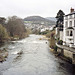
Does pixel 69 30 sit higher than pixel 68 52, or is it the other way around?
pixel 69 30

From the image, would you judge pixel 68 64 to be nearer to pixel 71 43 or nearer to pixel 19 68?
pixel 71 43

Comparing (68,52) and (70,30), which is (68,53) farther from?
(70,30)

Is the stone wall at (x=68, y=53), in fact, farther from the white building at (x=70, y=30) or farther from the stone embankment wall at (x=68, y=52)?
the white building at (x=70, y=30)

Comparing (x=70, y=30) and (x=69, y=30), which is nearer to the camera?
(x=70, y=30)

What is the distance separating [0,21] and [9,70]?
59477mm

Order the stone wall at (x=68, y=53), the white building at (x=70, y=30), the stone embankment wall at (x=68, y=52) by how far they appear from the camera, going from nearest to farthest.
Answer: the stone embankment wall at (x=68, y=52)
the stone wall at (x=68, y=53)
the white building at (x=70, y=30)

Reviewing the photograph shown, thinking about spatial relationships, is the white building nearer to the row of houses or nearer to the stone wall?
the row of houses

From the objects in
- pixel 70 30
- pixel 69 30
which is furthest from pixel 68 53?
pixel 69 30

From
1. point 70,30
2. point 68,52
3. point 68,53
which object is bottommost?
point 68,53

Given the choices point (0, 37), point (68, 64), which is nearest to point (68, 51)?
point (68, 64)

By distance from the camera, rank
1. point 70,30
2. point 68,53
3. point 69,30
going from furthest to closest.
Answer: point 69,30 < point 70,30 < point 68,53

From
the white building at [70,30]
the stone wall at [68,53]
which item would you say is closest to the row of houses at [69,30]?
the white building at [70,30]

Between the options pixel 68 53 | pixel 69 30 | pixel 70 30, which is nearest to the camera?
pixel 68 53

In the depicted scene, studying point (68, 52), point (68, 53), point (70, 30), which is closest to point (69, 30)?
point (70, 30)
